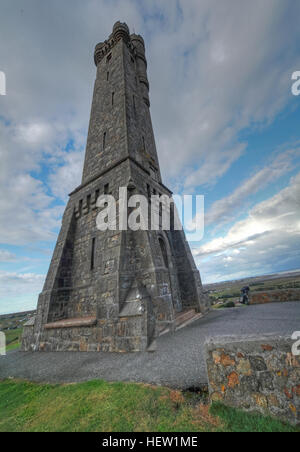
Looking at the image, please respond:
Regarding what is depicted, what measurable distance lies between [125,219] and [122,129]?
247 inches

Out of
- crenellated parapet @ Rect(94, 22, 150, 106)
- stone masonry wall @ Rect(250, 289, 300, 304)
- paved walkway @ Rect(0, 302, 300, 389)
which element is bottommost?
paved walkway @ Rect(0, 302, 300, 389)

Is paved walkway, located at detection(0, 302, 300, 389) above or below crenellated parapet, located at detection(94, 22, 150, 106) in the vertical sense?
below

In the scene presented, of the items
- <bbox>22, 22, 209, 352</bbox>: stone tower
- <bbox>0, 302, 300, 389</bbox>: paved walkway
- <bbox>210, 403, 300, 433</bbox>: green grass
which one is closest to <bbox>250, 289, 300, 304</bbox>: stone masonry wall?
<bbox>22, 22, 209, 352</bbox>: stone tower

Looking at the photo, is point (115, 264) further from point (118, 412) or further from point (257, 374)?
point (257, 374)

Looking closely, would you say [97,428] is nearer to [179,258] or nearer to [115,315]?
[115,315]

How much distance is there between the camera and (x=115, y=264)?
629cm

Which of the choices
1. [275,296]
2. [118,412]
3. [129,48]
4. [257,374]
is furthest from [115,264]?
[129,48]

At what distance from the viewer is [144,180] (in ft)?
29.9

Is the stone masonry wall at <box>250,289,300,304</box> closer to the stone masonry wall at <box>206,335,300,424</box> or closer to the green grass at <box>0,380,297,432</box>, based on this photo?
the stone masonry wall at <box>206,335,300,424</box>

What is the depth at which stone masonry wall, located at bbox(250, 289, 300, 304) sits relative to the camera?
29.0 ft

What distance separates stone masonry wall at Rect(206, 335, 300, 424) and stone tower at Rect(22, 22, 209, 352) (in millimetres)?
2902

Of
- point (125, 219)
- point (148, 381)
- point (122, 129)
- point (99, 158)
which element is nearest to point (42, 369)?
point (148, 381)

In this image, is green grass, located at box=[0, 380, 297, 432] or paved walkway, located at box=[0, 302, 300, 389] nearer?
green grass, located at box=[0, 380, 297, 432]

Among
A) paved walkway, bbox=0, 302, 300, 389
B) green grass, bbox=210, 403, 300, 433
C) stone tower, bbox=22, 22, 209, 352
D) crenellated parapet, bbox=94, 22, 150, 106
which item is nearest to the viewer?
green grass, bbox=210, 403, 300, 433
